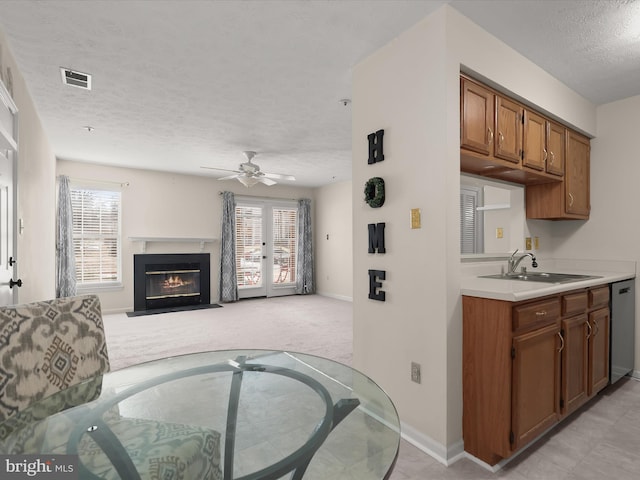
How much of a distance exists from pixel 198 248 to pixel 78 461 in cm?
611

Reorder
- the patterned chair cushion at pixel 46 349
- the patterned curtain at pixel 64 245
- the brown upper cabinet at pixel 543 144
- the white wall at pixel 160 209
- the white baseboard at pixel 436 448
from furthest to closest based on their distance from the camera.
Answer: the white wall at pixel 160 209
the patterned curtain at pixel 64 245
the brown upper cabinet at pixel 543 144
the white baseboard at pixel 436 448
the patterned chair cushion at pixel 46 349

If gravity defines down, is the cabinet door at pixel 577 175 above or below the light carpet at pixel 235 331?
above

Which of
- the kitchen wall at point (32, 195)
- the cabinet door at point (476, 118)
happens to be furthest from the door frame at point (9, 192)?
the cabinet door at point (476, 118)

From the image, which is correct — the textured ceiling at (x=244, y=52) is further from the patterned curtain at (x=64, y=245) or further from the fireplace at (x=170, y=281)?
the fireplace at (x=170, y=281)

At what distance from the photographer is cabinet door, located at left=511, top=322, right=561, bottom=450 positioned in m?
1.79

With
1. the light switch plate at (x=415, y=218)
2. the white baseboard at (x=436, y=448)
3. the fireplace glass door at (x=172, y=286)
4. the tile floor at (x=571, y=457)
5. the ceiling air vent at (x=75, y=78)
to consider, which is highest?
the ceiling air vent at (x=75, y=78)

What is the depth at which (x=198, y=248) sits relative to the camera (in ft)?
22.2

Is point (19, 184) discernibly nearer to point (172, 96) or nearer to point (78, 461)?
point (172, 96)

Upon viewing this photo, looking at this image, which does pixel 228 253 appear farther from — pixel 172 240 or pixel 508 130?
pixel 508 130

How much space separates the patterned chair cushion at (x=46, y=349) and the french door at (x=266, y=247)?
5.72 meters

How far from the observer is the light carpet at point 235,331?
12.4 ft

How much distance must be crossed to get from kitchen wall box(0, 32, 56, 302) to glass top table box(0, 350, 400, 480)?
2.13 metres

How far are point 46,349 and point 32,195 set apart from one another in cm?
283

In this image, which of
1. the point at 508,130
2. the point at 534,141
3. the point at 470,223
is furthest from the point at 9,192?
the point at 534,141
